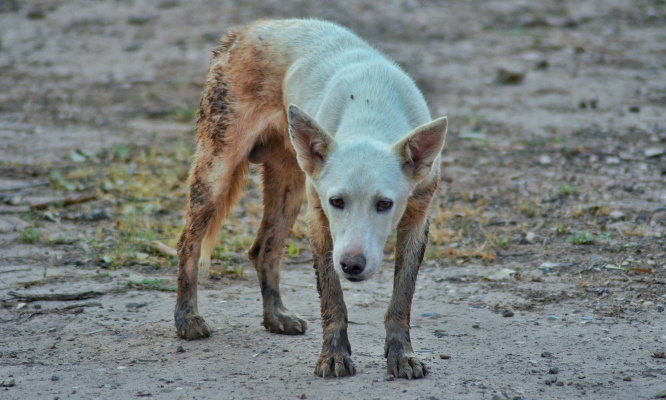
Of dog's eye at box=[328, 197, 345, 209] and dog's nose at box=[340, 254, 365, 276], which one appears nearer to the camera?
dog's nose at box=[340, 254, 365, 276]

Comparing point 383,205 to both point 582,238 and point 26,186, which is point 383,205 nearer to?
point 582,238

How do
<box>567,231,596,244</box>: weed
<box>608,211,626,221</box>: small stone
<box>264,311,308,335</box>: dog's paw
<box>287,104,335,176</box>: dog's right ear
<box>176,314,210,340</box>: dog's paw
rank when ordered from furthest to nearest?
<box>608,211,626,221</box>: small stone < <box>567,231,596,244</box>: weed < <box>264,311,308,335</box>: dog's paw < <box>176,314,210,340</box>: dog's paw < <box>287,104,335,176</box>: dog's right ear

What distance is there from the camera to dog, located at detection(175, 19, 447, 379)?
4590 millimetres

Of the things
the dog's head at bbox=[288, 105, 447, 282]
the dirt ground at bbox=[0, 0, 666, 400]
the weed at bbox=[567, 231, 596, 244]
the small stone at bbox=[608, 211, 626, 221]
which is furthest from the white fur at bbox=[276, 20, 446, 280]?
the small stone at bbox=[608, 211, 626, 221]

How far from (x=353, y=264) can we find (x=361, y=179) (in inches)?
19.5

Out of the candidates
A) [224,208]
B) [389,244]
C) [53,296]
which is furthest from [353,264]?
[389,244]

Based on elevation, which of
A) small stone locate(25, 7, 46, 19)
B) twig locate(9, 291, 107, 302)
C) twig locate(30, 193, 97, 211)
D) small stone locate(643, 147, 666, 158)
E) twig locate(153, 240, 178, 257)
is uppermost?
small stone locate(643, 147, 666, 158)

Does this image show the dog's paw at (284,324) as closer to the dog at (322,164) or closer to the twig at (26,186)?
the dog at (322,164)

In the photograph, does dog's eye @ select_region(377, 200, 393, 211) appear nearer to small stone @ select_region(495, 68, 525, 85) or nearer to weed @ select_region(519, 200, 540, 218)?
weed @ select_region(519, 200, 540, 218)

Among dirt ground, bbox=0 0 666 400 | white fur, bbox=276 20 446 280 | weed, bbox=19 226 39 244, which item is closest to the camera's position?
white fur, bbox=276 20 446 280

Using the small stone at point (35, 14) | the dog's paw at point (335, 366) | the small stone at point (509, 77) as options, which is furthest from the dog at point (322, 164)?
the small stone at point (35, 14)

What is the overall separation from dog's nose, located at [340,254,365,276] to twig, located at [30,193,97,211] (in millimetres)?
4883

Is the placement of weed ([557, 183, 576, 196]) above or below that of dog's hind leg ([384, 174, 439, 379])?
below

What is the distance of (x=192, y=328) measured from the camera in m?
5.73
